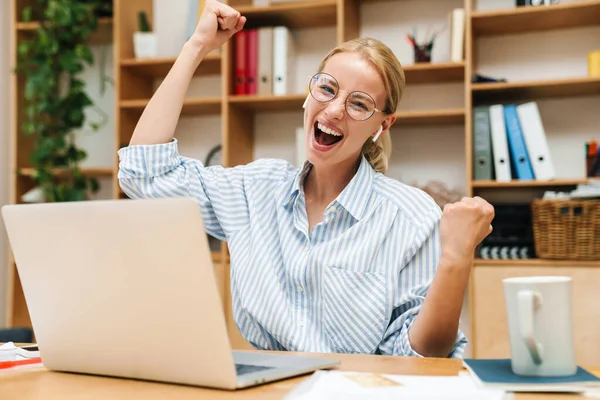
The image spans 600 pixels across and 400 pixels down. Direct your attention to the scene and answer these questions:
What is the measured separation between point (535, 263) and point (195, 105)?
5.51 ft

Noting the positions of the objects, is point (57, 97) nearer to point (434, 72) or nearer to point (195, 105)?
point (195, 105)

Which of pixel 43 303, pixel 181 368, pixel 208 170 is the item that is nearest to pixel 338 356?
pixel 181 368

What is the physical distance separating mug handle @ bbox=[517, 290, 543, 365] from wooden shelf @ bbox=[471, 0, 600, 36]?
2.17 m

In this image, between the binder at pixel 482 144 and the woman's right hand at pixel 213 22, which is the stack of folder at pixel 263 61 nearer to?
the binder at pixel 482 144

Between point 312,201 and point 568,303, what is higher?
point 312,201

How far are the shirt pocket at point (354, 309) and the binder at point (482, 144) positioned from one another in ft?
5.15

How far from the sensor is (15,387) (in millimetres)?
888

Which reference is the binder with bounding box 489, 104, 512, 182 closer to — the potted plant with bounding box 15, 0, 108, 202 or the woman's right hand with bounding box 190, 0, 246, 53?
the woman's right hand with bounding box 190, 0, 246, 53

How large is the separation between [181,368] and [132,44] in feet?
9.16

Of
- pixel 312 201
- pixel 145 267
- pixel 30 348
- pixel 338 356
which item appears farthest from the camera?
pixel 312 201

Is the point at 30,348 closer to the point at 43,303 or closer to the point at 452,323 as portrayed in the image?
the point at 43,303

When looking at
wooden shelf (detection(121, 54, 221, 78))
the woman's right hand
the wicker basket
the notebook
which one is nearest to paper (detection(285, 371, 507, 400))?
the notebook

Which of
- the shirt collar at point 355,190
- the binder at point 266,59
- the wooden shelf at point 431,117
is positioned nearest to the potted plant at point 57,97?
the binder at point 266,59

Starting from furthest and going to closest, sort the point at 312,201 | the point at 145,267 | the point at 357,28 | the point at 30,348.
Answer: the point at 357,28, the point at 312,201, the point at 30,348, the point at 145,267
